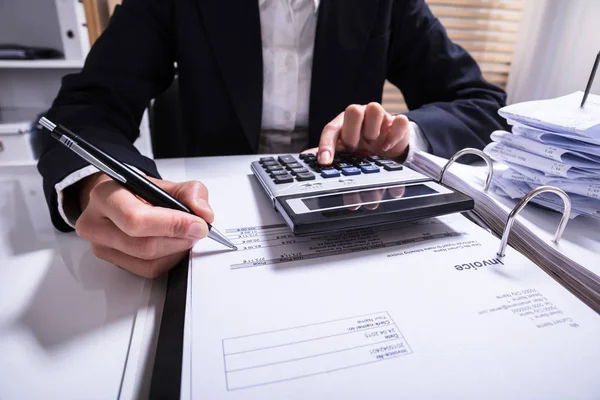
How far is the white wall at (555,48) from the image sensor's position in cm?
90

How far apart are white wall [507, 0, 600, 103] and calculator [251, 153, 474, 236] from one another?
667 mm

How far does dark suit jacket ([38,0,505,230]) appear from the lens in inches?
21.1

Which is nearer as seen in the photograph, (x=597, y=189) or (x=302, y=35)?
(x=597, y=189)

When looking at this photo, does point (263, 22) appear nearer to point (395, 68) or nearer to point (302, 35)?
point (302, 35)

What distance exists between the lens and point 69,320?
0.70 feet

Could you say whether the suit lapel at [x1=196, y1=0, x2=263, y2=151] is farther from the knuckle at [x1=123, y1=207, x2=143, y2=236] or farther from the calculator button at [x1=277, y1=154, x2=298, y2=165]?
the knuckle at [x1=123, y1=207, x2=143, y2=236]

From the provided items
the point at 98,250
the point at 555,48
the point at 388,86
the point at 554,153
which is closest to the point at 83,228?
the point at 98,250

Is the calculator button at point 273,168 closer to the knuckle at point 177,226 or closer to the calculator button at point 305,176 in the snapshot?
the calculator button at point 305,176

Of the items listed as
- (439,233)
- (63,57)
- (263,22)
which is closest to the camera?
(439,233)

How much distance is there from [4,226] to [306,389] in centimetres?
34

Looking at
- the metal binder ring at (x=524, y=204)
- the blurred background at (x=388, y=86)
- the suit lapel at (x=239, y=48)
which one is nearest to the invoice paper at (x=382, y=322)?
the metal binder ring at (x=524, y=204)

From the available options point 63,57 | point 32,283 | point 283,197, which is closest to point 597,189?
point 283,197

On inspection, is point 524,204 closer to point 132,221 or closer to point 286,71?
point 132,221

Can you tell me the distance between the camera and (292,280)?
0.22 meters
